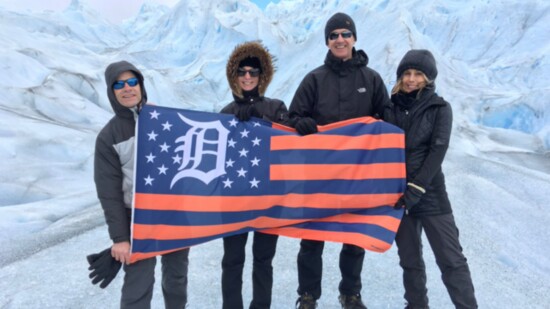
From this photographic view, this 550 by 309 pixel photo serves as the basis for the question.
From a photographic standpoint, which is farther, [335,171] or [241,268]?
[335,171]

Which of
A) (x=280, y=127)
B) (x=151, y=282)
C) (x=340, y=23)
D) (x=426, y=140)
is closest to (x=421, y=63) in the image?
(x=426, y=140)

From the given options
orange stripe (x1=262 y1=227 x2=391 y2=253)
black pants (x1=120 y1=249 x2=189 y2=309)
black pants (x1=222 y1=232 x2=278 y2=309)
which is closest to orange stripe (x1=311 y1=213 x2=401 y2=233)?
orange stripe (x1=262 y1=227 x2=391 y2=253)

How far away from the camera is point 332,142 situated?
2.74m

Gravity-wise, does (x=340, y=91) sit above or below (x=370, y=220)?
above

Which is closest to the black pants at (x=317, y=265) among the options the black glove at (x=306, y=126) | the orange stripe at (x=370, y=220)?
the orange stripe at (x=370, y=220)

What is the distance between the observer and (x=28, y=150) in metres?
7.73

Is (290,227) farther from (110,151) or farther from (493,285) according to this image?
(493,285)

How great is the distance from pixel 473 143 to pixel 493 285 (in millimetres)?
7633

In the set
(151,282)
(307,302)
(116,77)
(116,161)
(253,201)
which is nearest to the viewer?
(116,77)

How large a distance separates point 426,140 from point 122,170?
219 centimetres

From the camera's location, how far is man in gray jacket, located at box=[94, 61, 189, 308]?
2143mm

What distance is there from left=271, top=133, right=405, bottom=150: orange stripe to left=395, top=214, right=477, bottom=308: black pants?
634mm

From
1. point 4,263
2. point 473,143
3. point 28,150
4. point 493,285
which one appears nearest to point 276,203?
point 493,285

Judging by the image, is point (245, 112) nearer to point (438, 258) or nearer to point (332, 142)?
point (332, 142)
